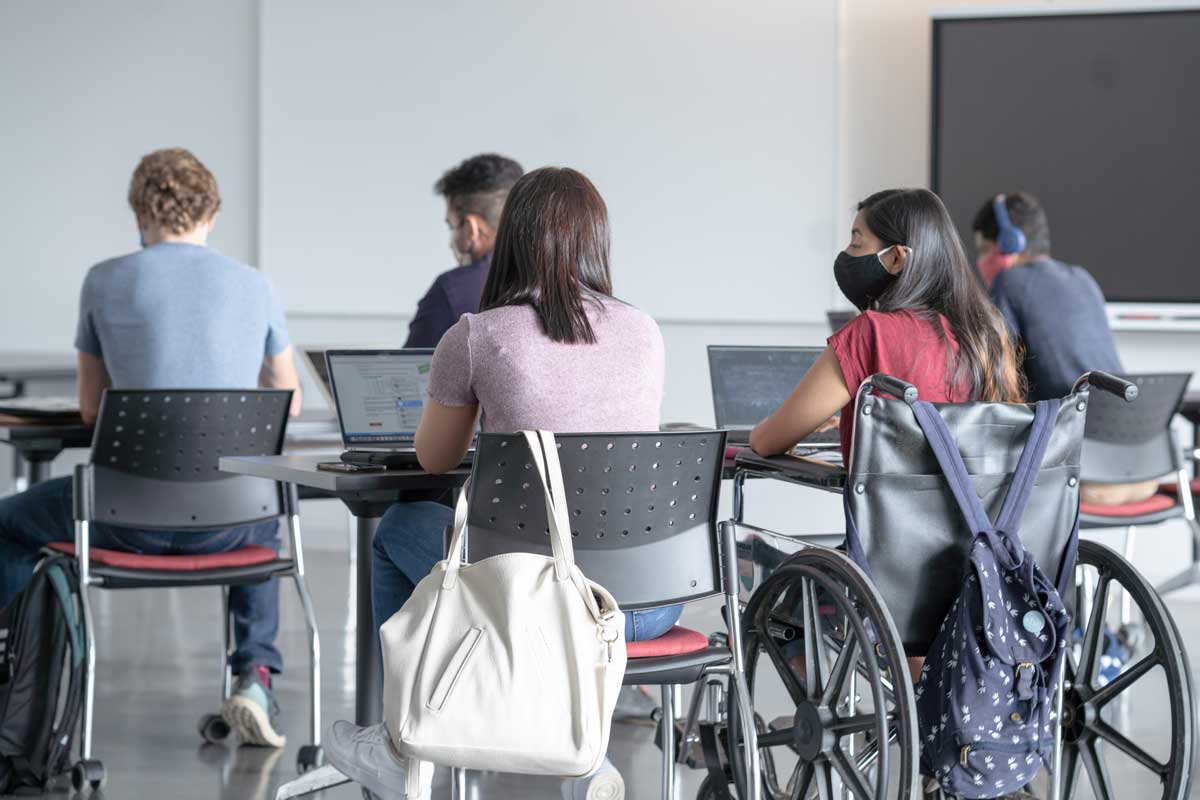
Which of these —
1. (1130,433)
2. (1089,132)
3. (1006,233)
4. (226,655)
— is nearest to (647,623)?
(226,655)

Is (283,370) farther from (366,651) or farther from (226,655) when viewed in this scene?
(366,651)

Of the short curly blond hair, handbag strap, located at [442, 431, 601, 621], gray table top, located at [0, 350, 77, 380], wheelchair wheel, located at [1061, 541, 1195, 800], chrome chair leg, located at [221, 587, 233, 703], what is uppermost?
the short curly blond hair

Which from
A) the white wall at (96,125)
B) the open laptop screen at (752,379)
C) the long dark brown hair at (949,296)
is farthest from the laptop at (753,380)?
the white wall at (96,125)

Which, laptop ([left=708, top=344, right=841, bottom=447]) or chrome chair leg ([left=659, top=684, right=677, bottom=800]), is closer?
chrome chair leg ([left=659, top=684, right=677, bottom=800])

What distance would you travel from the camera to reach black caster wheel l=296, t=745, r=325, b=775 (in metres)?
2.96

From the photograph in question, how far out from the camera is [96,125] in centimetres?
630

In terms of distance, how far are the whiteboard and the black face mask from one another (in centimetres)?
331

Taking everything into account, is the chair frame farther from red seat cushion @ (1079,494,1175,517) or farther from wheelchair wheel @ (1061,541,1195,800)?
red seat cushion @ (1079,494,1175,517)

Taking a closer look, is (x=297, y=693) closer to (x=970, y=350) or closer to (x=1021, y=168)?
(x=970, y=350)

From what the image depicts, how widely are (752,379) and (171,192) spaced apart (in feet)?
→ 4.61

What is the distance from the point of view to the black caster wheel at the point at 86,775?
2844mm

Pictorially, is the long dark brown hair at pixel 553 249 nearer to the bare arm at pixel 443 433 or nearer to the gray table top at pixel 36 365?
the bare arm at pixel 443 433

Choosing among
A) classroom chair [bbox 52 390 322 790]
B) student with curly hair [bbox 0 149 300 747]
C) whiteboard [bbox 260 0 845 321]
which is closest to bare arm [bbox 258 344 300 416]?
student with curly hair [bbox 0 149 300 747]

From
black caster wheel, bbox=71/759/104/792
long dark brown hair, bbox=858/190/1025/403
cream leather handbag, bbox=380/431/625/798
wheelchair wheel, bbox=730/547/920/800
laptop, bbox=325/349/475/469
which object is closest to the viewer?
cream leather handbag, bbox=380/431/625/798
